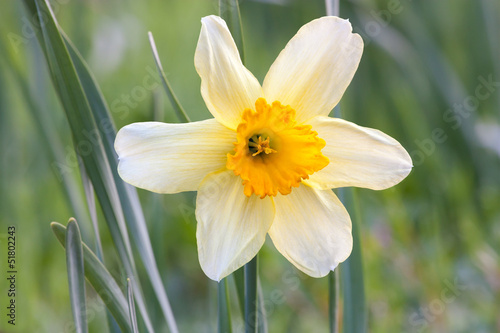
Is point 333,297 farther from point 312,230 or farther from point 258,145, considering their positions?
point 258,145

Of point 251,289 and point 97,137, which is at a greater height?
point 97,137

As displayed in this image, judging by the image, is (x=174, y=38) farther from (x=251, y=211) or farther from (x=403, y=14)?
(x=251, y=211)

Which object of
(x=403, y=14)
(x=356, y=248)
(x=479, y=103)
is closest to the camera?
(x=356, y=248)

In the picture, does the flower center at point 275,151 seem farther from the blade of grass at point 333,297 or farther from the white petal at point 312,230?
the blade of grass at point 333,297

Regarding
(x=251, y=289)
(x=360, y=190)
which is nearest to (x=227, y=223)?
(x=251, y=289)

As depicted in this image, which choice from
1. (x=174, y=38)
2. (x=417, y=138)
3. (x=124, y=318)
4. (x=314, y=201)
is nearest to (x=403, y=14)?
(x=417, y=138)

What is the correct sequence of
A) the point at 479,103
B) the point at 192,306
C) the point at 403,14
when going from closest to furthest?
1. the point at 192,306
2. the point at 403,14
3. the point at 479,103

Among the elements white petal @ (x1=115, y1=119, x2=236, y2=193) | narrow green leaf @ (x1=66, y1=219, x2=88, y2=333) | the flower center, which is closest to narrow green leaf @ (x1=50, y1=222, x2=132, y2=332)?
narrow green leaf @ (x1=66, y1=219, x2=88, y2=333)
